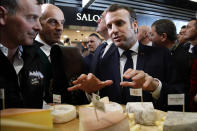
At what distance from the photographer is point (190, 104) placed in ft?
6.17

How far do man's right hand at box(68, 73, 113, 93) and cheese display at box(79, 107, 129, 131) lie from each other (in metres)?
0.43

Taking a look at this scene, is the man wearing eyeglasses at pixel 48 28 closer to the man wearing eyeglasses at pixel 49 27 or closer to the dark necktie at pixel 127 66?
the man wearing eyeglasses at pixel 49 27

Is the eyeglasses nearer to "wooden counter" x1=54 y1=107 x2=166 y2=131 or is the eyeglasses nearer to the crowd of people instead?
the crowd of people

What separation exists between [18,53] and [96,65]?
2.69 feet

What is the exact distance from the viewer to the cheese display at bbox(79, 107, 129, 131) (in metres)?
0.77

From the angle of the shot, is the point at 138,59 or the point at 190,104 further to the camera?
the point at 190,104

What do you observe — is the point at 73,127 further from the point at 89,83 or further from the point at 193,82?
the point at 193,82

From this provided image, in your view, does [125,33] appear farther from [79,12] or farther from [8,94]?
[79,12]

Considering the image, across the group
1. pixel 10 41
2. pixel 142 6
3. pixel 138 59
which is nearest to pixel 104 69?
pixel 138 59

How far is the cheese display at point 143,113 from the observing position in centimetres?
100

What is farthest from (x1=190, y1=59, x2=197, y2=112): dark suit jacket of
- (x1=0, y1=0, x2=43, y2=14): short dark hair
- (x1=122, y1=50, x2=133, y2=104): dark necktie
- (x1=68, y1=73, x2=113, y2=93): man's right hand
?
(x1=0, y1=0, x2=43, y2=14): short dark hair

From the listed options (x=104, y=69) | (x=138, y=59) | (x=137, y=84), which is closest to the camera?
(x=137, y=84)

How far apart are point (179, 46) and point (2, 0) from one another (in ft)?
7.68

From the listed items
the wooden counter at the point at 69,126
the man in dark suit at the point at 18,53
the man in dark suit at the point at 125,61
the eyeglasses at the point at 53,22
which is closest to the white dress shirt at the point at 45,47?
the eyeglasses at the point at 53,22
